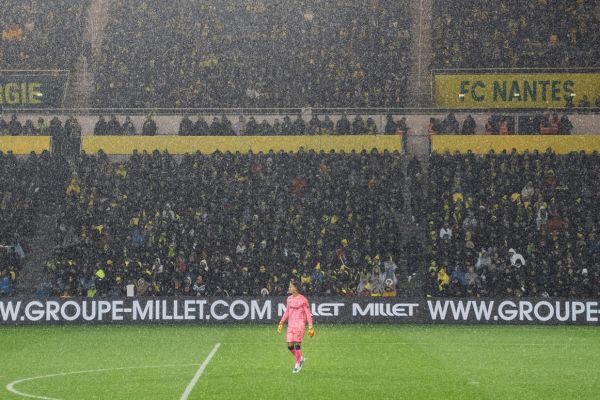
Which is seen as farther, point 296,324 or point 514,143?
point 514,143

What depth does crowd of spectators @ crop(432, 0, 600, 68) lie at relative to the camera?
45406mm

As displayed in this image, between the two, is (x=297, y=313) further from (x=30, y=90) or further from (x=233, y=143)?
(x=30, y=90)

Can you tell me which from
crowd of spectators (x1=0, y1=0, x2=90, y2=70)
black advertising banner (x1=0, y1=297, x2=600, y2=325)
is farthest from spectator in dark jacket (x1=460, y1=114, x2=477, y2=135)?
crowd of spectators (x1=0, y1=0, x2=90, y2=70)

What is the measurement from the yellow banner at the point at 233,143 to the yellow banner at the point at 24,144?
1.58 m

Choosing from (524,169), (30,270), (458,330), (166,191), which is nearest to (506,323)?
(458,330)

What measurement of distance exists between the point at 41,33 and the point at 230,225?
54.7 ft

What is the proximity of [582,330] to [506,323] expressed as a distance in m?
2.62

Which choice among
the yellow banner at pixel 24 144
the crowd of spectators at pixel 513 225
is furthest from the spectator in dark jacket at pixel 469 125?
the yellow banner at pixel 24 144

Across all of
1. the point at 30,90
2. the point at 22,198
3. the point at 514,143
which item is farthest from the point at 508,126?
the point at 30,90

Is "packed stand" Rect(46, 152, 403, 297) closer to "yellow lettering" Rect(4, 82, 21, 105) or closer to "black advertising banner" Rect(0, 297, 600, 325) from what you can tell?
"black advertising banner" Rect(0, 297, 600, 325)

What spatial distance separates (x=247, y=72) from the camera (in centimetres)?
4559

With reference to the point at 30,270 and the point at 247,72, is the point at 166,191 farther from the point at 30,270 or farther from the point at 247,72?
the point at 247,72

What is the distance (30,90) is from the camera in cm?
4600

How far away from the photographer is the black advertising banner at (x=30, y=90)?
151 feet
